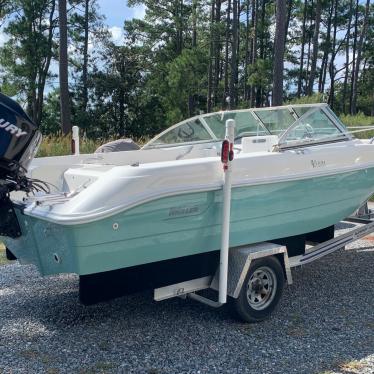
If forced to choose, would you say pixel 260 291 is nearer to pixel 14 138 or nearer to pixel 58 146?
pixel 14 138

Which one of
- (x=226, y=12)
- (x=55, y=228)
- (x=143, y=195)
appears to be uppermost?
(x=226, y=12)

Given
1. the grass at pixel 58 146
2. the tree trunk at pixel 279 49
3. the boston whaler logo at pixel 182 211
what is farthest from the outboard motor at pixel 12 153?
the tree trunk at pixel 279 49

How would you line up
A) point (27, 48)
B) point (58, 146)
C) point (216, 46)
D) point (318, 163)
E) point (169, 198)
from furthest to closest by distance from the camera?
point (216, 46), point (27, 48), point (58, 146), point (318, 163), point (169, 198)

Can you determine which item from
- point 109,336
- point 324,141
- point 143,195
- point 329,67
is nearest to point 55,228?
point 143,195

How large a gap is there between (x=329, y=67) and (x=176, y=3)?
1754cm

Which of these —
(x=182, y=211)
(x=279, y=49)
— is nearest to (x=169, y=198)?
(x=182, y=211)

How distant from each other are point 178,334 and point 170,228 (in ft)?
3.06

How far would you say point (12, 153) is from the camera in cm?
380

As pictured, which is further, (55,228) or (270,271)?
(270,271)

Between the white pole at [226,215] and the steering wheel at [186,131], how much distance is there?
214cm

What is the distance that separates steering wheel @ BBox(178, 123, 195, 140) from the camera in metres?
6.05

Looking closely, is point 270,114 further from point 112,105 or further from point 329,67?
point 329,67

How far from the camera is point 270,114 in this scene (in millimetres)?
5750

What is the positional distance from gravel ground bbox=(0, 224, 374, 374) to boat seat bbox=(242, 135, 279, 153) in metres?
1.48
